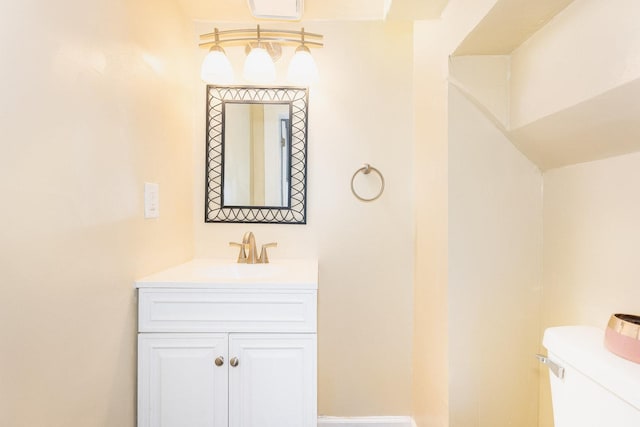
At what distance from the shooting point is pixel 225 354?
1214 millimetres

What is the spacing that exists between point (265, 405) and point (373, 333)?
0.71 metres

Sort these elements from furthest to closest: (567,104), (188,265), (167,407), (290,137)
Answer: (290,137), (188,265), (167,407), (567,104)

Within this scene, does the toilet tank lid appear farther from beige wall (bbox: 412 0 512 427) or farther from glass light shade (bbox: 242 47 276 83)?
glass light shade (bbox: 242 47 276 83)

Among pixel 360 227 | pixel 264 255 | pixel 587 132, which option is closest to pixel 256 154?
pixel 264 255

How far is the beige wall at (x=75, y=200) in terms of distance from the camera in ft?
2.39

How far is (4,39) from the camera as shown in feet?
2.30

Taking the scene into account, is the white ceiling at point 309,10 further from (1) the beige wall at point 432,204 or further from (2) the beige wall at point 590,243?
(2) the beige wall at point 590,243

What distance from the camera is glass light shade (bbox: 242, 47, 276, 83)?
159 cm

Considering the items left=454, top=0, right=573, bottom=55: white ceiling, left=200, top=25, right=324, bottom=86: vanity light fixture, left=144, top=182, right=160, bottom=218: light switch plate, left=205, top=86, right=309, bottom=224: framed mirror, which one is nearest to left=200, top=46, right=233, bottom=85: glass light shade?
left=200, top=25, right=324, bottom=86: vanity light fixture

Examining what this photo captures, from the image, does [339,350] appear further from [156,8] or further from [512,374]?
[156,8]

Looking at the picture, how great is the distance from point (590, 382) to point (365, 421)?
124 cm

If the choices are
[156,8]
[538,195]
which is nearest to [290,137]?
[156,8]

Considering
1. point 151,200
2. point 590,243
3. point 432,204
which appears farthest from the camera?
point 432,204

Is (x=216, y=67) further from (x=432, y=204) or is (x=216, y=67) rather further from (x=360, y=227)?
(x=432, y=204)
